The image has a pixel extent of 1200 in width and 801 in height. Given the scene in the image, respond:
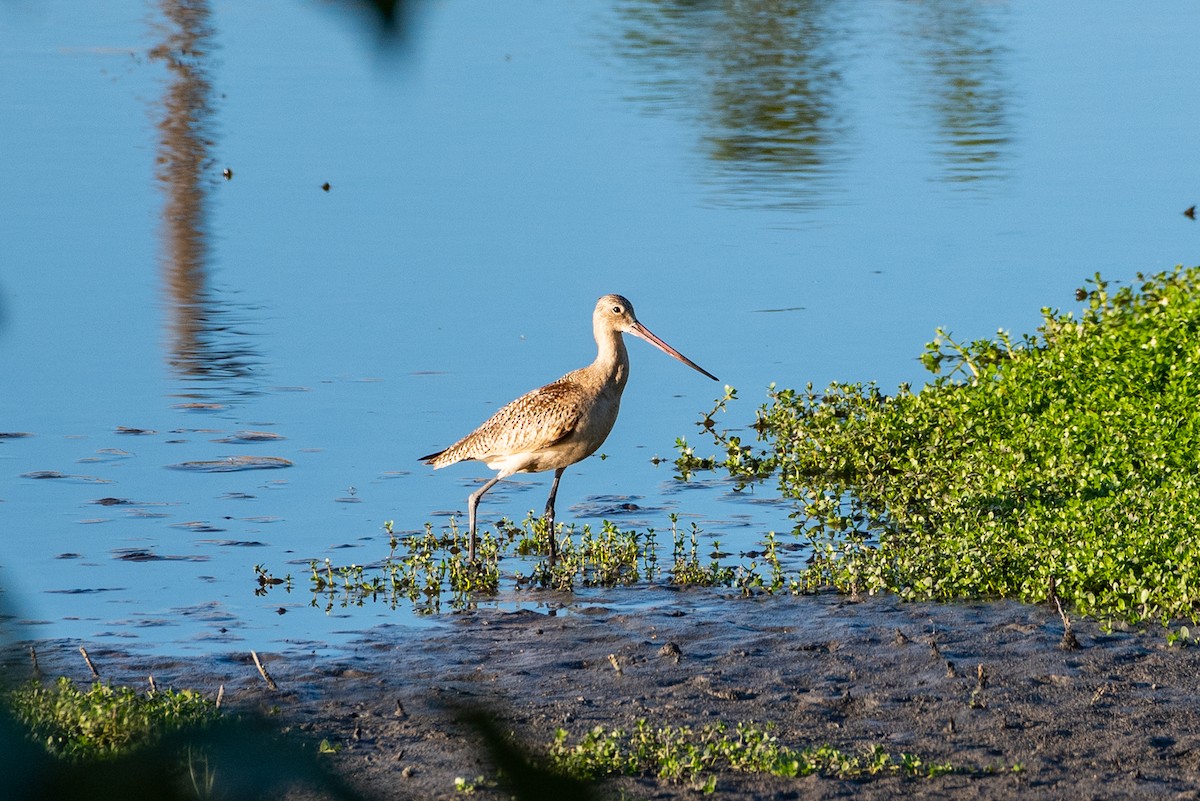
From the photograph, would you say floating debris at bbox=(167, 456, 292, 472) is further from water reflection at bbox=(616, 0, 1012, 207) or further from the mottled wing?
water reflection at bbox=(616, 0, 1012, 207)

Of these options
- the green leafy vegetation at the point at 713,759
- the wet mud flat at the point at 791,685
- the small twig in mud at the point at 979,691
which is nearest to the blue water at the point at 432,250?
the wet mud flat at the point at 791,685

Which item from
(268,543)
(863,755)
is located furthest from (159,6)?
(268,543)

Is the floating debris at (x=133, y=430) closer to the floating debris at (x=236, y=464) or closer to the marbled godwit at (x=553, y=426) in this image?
the floating debris at (x=236, y=464)

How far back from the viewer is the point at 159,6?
174 cm

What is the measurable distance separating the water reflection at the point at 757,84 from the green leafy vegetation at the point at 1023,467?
18.5 feet

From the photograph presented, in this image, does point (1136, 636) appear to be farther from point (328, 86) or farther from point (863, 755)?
point (328, 86)

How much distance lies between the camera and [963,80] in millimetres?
23484

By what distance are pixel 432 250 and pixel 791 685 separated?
353 inches

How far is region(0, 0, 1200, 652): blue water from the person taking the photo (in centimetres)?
806

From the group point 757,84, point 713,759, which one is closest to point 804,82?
point 757,84

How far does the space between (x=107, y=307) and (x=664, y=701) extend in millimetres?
8043

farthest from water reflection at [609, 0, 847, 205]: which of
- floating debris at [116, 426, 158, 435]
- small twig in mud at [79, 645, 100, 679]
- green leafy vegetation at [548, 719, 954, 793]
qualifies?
green leafy vegetation at [548, 719, 954, 793]

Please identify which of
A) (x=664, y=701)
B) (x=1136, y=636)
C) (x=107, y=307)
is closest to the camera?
(x=664, y=701)

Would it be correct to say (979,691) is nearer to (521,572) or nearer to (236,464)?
(521,572)
